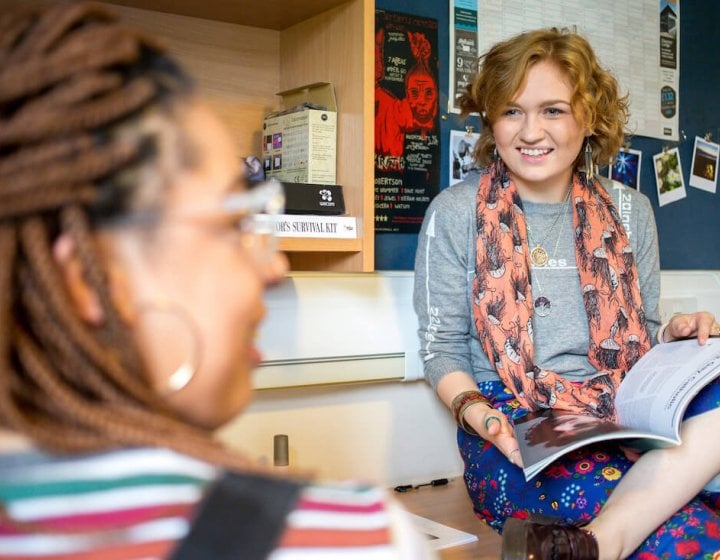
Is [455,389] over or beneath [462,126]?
beneath

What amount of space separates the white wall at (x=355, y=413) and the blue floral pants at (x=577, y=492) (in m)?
0.28

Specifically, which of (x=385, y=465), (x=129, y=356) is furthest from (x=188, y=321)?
(x=385, y=465)

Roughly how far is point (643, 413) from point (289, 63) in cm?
95

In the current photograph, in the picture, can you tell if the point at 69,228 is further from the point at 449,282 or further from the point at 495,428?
the point at 449,282

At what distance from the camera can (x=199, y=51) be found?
Answer: 67.9 inches

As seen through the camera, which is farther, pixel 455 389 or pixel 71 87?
pixel 455 389

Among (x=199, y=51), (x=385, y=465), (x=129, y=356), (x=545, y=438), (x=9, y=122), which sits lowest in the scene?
(x=385, y=465)

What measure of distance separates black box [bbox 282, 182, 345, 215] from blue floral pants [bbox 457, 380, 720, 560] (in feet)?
1.54

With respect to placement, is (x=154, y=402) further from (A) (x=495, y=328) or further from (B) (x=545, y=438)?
(A) (x=495, y=328)

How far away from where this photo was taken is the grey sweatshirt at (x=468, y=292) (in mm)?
1741

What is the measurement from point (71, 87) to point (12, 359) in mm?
147

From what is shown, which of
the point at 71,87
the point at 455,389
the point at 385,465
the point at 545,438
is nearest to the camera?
the point at 71,87

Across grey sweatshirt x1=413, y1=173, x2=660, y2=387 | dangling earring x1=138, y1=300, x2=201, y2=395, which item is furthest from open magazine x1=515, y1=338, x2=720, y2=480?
dangling earring x1=138, y1=300, x2=201, y2=395

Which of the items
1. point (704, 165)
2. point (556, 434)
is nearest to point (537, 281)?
point (556, 434)
